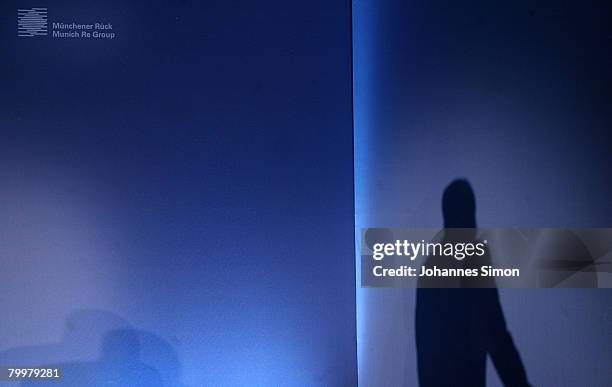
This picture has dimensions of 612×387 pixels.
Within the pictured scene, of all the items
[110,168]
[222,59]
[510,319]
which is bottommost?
[510,319]

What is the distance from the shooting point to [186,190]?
3.27 metres

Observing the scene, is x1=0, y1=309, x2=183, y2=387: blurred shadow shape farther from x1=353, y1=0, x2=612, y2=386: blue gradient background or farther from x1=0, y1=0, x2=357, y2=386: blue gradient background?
x1=353, y1=0, x2=612, y2=386: blue gradient background

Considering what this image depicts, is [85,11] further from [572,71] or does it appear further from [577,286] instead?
[577,286]

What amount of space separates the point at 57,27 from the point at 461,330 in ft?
9.29

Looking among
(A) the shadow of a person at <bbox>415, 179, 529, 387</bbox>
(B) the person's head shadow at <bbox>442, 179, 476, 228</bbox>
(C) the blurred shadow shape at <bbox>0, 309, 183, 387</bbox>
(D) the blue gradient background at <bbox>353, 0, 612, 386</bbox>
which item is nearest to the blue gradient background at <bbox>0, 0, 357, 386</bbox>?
(C) the blurred shadow shape at <bbox>0, 309, 183, 387</bbox>

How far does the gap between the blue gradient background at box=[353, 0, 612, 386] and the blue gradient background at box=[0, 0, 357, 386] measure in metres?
0.17

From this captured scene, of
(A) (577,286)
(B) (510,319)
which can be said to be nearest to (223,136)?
(B) (510,319)

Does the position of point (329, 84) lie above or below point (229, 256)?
above

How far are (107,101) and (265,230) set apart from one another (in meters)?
1.14

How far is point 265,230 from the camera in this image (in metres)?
3.27

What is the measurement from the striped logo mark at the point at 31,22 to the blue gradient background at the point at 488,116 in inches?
69.1

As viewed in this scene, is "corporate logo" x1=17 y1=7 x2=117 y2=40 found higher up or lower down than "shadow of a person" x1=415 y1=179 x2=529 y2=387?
higher up

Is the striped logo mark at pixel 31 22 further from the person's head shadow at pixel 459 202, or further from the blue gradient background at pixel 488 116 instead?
the person's head shadow at pixel 459 202

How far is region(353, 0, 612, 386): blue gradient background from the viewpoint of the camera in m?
3.27
